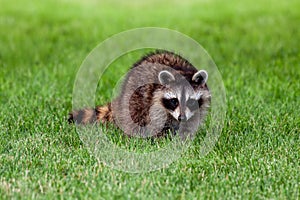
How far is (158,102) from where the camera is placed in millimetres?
7254

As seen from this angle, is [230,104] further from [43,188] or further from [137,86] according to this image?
[43,188]

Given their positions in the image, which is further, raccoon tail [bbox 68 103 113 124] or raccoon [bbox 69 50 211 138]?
raccoon tail [bbox 68 103 113 124]

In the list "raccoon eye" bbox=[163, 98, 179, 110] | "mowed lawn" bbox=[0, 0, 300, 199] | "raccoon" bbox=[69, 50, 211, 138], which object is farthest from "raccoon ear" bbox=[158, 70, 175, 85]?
"mowed lawn" bbox=[0, 0, 300, 199]

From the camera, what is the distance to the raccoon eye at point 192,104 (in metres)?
7.09

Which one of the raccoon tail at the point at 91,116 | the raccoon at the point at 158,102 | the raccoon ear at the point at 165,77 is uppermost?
the raccoon ear at the point at 165,77

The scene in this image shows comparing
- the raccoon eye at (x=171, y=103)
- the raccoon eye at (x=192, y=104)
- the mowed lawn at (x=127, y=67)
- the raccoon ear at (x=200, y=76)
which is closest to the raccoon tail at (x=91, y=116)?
the mowed lawn at (x=127, y=67)

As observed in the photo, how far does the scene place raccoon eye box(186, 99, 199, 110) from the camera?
709 centimetres

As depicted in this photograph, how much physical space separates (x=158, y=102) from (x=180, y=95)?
1.09 ft

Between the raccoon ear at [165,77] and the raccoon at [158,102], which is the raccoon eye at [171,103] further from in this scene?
the raccoon ear at [165,77]

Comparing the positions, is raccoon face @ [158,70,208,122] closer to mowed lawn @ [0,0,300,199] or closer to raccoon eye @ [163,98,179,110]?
raccoon eye @ [163,98,179,110]

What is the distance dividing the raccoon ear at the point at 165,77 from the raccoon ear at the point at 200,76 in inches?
10.3

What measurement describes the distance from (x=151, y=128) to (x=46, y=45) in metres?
6.13

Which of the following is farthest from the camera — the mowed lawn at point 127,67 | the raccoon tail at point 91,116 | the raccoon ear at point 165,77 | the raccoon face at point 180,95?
the raccoon tail at point 91,116

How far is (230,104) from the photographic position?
8.73 m
